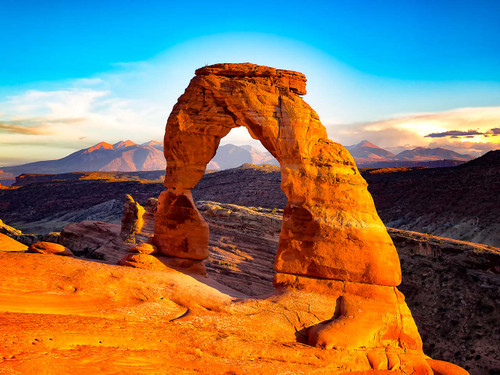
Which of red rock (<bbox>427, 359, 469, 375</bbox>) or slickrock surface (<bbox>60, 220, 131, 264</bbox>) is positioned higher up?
slickrock surface (<bbox>60, 220, 131, 264</bbox>)

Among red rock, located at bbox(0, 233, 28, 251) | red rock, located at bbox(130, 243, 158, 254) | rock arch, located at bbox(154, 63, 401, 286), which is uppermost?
rock arch, located at bbox(154, 63, 401, 286)

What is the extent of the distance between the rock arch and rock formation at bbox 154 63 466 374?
1.3 inches

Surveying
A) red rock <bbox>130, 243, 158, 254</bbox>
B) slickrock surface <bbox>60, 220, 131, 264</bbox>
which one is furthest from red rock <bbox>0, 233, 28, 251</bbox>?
slickrock surface <bbox>60, 220, 131, 264</bbox>

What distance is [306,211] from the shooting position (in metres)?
12.8

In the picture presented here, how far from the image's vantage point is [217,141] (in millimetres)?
15445

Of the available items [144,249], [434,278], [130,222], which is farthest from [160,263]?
[434,278]

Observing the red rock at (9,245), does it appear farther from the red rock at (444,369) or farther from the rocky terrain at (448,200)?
the rocky terrain at (448,200)

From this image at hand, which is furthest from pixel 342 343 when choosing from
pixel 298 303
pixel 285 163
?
pixel 285 163

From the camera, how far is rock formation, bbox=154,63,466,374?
37.7 ft

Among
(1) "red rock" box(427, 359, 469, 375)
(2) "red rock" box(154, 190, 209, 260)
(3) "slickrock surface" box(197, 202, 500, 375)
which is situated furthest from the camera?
(3) "slickrock surface" box(197, 202, 500, 375)

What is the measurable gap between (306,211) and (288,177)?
1.28 metres

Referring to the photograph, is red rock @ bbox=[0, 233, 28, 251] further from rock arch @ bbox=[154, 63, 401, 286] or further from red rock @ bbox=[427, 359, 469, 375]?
red rock @ bbox=[427, 359, 469, 375]

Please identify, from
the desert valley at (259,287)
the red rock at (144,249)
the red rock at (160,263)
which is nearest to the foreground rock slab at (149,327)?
the desert valley at (259,287)

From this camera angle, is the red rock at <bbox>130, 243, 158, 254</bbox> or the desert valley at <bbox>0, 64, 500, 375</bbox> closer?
the desert valley at <bbox>0, 64, 500, 375</bbox>
